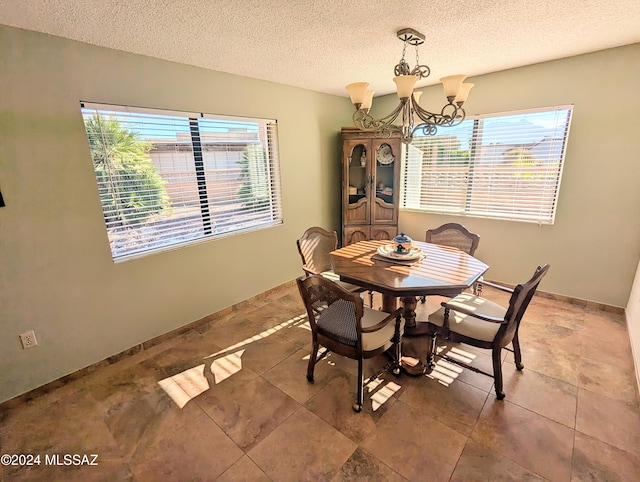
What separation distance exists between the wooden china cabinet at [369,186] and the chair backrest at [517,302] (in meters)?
2.20

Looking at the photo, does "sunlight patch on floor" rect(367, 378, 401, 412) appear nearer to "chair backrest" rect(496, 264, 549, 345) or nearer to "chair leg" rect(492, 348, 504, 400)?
"chair leg" rect(492, 348, 504, 400)

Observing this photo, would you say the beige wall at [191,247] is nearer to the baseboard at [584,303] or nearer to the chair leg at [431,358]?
the baseboard at [584,303]

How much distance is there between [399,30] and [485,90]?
5.77ft

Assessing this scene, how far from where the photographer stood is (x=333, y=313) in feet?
6.73

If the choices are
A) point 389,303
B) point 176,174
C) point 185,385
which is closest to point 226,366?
point 185,385

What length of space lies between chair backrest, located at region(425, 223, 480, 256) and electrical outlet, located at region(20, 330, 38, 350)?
3.28 meters

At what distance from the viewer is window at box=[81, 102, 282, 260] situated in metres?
2.21

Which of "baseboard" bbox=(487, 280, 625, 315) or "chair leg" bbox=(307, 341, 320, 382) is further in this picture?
"baseboard" bbox=(487, 280, 625, 315)

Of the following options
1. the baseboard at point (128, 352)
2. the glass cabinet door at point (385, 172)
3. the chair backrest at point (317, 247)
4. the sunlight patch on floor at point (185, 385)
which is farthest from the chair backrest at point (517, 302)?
the baseboard at point (128, 352)

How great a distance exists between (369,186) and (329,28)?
211 cm

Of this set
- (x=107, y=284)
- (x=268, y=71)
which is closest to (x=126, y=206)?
(x=107, y=284)

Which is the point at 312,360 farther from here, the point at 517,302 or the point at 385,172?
the point at 385,172

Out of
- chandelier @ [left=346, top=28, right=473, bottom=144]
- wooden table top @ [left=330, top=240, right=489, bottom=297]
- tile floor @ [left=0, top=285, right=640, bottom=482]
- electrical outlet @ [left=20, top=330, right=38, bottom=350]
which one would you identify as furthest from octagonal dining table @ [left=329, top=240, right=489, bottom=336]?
electrical outlet @ [left=20, top=330, right=38, bottom=350]

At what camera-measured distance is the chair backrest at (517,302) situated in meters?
1.64
